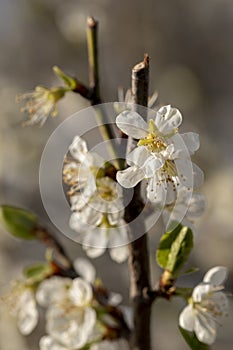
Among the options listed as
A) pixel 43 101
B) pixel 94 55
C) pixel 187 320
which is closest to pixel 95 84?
pixel 94 55

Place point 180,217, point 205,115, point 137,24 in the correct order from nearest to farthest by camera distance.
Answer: point 180,217 < point 205,115 < point 137,24

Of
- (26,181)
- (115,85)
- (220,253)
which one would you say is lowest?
(220,253)

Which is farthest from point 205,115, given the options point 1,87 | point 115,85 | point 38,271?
point 38,271

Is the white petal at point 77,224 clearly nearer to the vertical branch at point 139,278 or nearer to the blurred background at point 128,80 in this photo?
the vertical branch at point 139,278

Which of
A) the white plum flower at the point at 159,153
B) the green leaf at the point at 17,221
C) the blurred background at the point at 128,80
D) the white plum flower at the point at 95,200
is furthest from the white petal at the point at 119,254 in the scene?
the blurred background at the point at 128,80

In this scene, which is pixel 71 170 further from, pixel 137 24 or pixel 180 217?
pixel 137 24

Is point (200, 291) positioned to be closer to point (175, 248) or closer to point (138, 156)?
point (175, 248)
